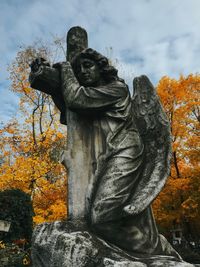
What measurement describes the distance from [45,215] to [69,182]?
11971 millimetres

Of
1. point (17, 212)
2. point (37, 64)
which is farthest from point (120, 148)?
point (17, 212)

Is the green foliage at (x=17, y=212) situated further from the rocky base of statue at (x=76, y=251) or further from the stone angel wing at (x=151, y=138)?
the stone angel wing at (x=151, y=138)

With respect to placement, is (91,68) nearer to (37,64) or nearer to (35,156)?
(37,64)

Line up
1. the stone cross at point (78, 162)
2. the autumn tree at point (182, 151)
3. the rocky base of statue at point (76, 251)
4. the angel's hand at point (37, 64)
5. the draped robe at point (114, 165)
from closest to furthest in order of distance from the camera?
the rocky base of statue at point (76, 251) < the draped robe at point (114, 165) < the stone cross at point (78, 162) < the angel's hand at point (37, 64) < the autumn tree at point (182, 151)

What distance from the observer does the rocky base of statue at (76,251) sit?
2.84 metres

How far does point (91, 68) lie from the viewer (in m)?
3.98

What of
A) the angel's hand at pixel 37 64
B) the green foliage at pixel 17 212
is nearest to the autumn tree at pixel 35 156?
the green foliage at pixel 17 212

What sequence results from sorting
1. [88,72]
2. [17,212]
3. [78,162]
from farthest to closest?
[17,212] → [88,72] → [78,162]

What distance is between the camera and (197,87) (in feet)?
72.9

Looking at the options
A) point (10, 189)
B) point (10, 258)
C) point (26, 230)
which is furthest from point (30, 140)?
point (10, 258)

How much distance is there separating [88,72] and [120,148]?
42.9 inches

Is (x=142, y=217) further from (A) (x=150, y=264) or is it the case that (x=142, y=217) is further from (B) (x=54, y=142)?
(B) (x=54, y=142)

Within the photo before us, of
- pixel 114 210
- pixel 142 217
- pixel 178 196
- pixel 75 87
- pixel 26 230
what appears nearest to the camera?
pixel 114 210


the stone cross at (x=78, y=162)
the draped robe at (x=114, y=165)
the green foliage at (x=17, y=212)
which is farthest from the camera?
the green foliage at (x=17, y=212)
